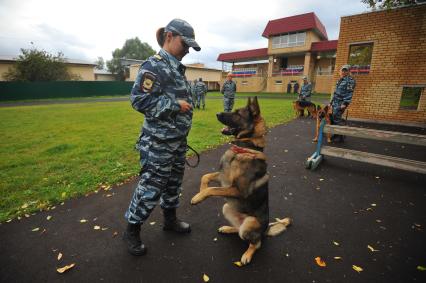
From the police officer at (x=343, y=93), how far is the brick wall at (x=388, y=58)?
14.5 ft

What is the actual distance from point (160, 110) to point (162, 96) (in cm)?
16

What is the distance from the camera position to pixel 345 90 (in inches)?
290

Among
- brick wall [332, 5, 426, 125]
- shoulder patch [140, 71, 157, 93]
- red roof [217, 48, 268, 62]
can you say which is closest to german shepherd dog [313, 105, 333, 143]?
brick wall [332, 5, 426, 125]

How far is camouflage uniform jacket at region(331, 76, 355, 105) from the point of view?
7.34 meters

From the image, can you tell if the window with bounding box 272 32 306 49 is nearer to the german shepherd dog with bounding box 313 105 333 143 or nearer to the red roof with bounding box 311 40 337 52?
the red roof with bounding box 311 40 337 52

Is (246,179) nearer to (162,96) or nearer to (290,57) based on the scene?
(162,96)

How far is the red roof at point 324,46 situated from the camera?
1222 inches

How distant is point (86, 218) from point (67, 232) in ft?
1.12

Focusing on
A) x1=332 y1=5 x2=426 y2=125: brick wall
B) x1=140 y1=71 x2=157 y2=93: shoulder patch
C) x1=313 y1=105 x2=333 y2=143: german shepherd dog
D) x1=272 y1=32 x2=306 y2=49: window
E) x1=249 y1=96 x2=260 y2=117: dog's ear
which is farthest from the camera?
x1=272 y1=32 x2=306 y2=49: window

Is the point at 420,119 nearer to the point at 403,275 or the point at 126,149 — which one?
the point at 403,275

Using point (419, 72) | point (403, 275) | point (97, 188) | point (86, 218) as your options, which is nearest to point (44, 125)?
point (97, 188)

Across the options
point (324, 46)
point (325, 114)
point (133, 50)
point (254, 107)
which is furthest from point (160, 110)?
point (133, 50)

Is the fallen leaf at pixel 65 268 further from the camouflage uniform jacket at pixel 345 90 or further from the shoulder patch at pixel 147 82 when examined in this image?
the camouflage uniform jacket at pixel 345 90

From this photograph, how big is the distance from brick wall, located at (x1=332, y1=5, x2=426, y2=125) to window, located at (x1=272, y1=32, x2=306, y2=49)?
26.7m
